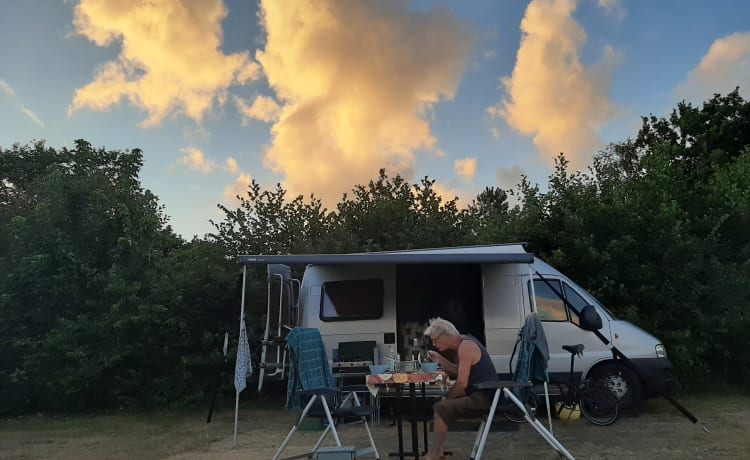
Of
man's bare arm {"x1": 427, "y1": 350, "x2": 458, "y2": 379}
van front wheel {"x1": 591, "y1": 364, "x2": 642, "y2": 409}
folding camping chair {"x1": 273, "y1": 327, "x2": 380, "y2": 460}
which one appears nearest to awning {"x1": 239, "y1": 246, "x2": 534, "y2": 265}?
folding camping chair {"x1": 273, "y1": 327, "x2": 380, "y2": 460}

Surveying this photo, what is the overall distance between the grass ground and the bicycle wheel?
154mm

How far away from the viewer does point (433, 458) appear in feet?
13.6

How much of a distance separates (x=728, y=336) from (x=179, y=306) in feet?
27.3

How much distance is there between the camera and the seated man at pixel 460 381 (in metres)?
4.16

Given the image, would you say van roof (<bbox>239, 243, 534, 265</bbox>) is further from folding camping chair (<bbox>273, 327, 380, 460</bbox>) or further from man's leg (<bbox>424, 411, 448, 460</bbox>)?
man's leg (<bbox>424, 411, 448, 460</bbox>)

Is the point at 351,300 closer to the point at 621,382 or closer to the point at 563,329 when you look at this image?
the point at 563,329

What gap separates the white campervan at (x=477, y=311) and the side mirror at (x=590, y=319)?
0.12 meters

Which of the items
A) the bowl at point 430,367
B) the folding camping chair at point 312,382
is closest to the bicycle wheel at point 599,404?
the bowl at point 430,367

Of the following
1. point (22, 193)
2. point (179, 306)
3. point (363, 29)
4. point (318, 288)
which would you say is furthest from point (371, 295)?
point (22, 193)

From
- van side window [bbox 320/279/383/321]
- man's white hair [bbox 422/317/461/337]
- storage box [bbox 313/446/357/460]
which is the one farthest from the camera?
van side window [bbox 320/279/383/321]

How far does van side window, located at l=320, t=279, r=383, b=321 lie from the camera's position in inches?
288

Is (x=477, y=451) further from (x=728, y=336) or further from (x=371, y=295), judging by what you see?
(x=728, y=336)

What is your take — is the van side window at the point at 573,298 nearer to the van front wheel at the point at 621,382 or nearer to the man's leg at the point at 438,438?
the van front wheel at the point at 621,382

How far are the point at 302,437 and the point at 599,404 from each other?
11.2 ft
